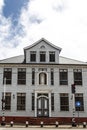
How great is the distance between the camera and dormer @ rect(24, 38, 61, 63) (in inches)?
1790

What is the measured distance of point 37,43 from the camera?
4572 cm

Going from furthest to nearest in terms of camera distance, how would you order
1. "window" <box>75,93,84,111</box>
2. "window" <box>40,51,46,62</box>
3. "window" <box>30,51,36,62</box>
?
"window" <box>40,51,46,62</box> < "window" <box>30,51,36,62</box> < "window" <box>75,93,84,111</box>

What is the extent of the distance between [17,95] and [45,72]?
17.4 feet

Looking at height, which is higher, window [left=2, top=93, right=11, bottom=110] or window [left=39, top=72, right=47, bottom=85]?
window [left=39, top=72, right=47, bottom=85]

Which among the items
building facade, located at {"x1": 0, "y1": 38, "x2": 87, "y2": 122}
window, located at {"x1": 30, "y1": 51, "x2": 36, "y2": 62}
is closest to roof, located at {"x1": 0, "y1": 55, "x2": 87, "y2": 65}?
building facade, located at {"x1": 0, "y1": 38, "x2": 87, "y2": 122}

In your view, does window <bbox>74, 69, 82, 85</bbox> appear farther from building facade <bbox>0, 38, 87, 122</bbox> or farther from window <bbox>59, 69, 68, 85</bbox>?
window <bbox>59, 69, 68, 85</bbox>

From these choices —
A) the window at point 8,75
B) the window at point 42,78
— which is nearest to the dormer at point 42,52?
the window at point 42,78

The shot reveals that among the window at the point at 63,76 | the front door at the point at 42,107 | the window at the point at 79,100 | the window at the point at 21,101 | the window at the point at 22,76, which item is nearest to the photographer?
the window at the point at 21,101

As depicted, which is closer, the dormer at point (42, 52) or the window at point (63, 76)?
the window at point (63, 76)

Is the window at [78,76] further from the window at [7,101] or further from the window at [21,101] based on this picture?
the window at [7,101]

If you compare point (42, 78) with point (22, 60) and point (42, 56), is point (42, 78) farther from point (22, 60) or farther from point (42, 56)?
point (22, 60)

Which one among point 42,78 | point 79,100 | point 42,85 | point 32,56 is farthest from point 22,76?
point 79,100

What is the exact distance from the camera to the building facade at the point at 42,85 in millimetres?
43625

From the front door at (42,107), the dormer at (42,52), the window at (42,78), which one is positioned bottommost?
the front door at (42,107)
